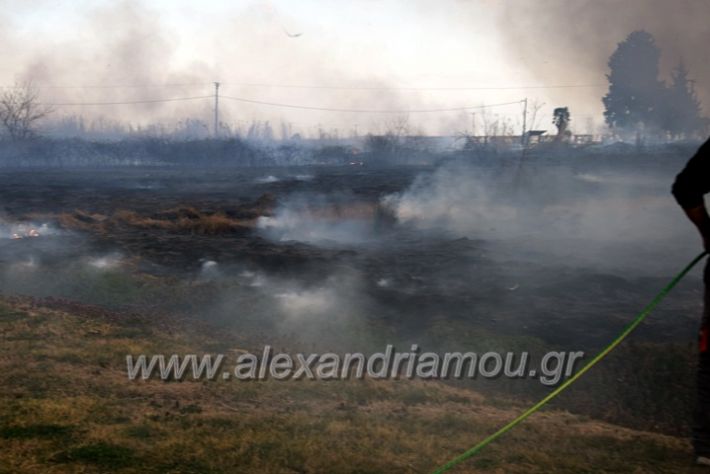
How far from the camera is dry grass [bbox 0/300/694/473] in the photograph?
3.98m

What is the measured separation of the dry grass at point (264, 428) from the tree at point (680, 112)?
4361 centimetres

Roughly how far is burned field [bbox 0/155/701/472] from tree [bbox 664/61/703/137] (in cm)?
1449

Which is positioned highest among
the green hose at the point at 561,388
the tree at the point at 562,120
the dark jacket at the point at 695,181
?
the tree at the point at 562,120

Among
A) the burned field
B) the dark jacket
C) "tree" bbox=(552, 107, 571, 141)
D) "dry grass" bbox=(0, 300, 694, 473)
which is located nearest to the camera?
the dark jacket

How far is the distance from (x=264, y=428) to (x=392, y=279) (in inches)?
400

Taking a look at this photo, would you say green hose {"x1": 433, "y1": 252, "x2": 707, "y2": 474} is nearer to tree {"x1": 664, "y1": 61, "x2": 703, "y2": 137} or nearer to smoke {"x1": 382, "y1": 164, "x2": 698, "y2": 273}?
smoke {"x1": 382, "y1": 164, "x2": 698, "y2": 273}

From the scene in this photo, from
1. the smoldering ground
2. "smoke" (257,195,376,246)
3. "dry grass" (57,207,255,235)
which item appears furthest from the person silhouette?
"dry grass" (57,207,255,235)

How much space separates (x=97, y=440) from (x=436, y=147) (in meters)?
68.7

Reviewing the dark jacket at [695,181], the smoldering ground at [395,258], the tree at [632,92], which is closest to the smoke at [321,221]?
the smoldering ground at [395,258]

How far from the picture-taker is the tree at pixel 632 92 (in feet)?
133

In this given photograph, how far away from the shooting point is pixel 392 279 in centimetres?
1482

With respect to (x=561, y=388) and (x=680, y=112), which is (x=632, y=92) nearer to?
(x=680, y=112)

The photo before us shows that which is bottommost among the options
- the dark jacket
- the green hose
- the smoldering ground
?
the smoldering ground

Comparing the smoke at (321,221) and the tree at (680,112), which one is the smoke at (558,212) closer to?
the smoke at (321,221)
